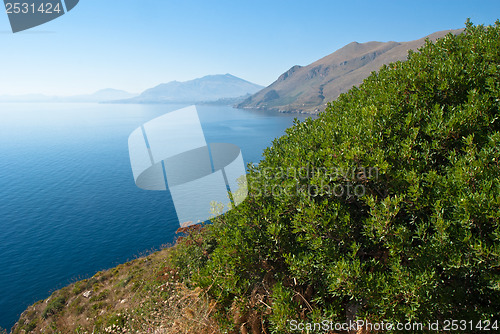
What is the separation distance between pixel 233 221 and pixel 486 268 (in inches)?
176

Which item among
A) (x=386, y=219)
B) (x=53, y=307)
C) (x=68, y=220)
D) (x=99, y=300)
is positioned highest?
(x=386, y=219)

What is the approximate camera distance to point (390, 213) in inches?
166

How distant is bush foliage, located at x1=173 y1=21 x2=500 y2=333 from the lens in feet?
13.1

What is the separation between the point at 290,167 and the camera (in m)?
5.54

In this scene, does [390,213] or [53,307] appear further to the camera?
[53,307]

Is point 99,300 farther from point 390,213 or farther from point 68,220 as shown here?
point 68,220

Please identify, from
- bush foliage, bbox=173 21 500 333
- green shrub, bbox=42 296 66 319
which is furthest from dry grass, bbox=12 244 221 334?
bush foliage, bbox=173 21 500 333

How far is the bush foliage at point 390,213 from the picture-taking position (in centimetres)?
399

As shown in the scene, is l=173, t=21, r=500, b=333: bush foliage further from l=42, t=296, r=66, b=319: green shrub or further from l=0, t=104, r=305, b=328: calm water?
l=0, t=104, r=305, b=328: calm water

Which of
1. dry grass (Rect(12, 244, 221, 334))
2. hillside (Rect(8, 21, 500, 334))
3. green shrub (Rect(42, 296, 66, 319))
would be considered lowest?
green shrub (Rect(42, 296, 66, 319))

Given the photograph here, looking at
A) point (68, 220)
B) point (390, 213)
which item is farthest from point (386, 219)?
point (68, 220)

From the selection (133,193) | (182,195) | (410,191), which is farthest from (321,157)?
(133,193)

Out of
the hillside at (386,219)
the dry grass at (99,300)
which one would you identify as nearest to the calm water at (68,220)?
the dry grass at (99,300)

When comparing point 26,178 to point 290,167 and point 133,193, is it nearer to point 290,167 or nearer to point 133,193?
point 133,193
